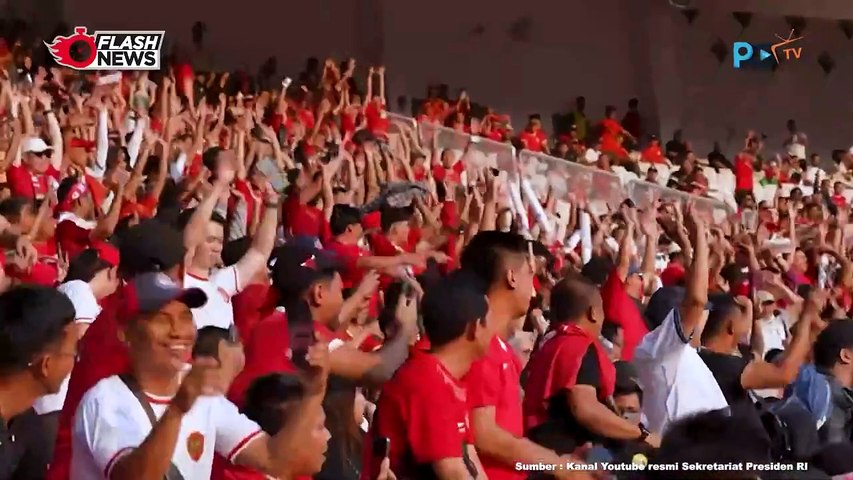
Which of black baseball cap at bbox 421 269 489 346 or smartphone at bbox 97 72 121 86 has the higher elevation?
black baseball cap at bbox 421 269 489 346

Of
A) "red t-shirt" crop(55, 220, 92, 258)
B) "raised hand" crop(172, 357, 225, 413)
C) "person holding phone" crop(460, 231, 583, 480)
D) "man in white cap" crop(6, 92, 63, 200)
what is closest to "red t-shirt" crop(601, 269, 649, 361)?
"person holding phone" crop(460, 231, 583, 480)

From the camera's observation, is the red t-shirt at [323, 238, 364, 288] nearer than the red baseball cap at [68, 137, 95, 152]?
Yes

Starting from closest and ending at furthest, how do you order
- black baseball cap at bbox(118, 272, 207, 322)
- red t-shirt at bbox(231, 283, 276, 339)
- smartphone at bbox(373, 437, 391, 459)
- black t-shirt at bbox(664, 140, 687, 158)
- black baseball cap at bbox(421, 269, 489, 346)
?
black baseball cap at bbox(118, 272, 207, 322) → smartphone at bbox(373, 437, 391, 459) → black baseball cap at bbox(421, 269, 489, 346) → red t-shirt at bbox(231, 283, 276, 339) → black t-shirt at bbox(664, 140, 687, 158)

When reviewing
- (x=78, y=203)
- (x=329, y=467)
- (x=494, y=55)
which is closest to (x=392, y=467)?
(x=329, y=467)

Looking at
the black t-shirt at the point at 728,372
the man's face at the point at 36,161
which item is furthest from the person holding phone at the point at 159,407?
the man's face at the point at 36,161

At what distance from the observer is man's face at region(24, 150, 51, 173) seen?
21.2 ft

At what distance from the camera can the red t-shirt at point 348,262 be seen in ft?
15.7

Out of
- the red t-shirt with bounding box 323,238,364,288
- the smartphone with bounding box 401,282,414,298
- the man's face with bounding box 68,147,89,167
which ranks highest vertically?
the smartphone with bounding box 401,282,414,298

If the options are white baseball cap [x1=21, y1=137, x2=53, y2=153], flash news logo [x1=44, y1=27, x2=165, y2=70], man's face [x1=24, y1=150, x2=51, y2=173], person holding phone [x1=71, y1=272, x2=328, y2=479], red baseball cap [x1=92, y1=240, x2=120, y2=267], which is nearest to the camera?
person holding phone [x1=71, y1=272, x2=328, y2=479]

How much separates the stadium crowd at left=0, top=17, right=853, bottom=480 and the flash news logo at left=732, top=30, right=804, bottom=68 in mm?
10928

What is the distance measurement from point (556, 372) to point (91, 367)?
1.23 m

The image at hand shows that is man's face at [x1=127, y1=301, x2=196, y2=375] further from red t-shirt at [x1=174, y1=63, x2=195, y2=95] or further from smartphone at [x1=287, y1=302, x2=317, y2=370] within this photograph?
red t-shirt at [x1=174, y1=63, x2=195, y2=95]

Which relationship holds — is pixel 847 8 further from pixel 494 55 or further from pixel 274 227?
pixel 274 227

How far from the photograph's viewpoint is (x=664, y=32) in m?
18.3
